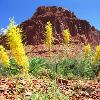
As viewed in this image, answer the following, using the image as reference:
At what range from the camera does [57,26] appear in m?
63.6

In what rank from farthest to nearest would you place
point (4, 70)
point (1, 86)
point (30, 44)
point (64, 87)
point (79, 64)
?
point (30, 44)
point (79, 64)
point (4, 70)
point (64, 87)
point (1, 86)

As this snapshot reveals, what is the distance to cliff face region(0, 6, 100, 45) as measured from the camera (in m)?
61.2

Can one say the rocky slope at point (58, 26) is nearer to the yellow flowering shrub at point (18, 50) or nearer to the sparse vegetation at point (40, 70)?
the sparse vegetation at point (40, 70)

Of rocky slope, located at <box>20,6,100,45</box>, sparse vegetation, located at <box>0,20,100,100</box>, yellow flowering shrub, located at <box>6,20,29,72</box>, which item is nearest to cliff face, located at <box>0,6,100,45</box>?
rocky slope, located at <box>20,6,100,45</box>

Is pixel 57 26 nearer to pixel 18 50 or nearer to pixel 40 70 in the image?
pixel 40 70

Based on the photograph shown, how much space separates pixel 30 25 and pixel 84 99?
5379 cm

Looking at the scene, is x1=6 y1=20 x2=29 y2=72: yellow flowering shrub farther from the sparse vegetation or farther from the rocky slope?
the rocky slope

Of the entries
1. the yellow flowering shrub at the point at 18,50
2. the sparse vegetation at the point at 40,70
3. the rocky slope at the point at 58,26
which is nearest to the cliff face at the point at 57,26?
the rocky slope at the point at 58,26

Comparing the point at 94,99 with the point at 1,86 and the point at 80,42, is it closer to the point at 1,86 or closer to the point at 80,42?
the point at 1,86

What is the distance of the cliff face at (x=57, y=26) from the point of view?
61.2 meters

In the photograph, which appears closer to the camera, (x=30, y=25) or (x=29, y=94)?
(x=29, y=94)

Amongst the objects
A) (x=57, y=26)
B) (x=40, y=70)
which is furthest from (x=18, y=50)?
(x=57, y=26)

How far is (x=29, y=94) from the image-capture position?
10.5 metres

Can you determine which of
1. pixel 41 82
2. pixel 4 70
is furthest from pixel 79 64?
pixel 41 82
